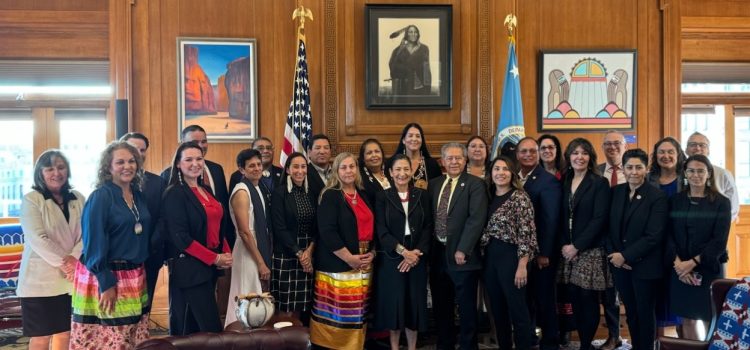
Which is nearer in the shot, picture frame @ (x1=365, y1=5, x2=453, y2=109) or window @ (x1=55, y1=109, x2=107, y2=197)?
picture frame @ (x1=365, y1=5, x2=453, y2=109)

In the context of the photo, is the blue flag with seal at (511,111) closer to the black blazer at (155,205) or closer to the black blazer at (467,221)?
the black blazer at (467,221)

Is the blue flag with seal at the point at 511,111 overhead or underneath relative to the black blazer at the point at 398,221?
overhead

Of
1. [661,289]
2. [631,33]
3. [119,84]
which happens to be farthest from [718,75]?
[119,84]

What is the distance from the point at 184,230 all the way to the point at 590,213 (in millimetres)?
2614

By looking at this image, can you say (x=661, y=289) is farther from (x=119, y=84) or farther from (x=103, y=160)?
(x=119, y=84)

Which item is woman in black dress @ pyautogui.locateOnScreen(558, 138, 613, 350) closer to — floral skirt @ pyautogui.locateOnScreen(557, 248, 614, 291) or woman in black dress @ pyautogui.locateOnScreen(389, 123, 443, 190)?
floral skirt @ pyautogui.locateOnScreen(557, 248, 614, 291)

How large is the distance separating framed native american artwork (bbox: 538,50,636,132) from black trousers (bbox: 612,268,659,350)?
7.29ft

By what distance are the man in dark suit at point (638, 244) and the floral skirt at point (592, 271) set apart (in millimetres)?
73

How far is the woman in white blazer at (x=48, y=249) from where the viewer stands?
339cm

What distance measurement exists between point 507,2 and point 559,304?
9.70ft

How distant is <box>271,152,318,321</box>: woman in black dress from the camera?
3961 millimetres

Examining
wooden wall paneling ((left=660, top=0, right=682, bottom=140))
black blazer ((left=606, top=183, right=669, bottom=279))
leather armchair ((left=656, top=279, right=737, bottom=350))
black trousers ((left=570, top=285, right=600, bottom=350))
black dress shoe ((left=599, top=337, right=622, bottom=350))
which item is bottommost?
black dress shoe ((left=599, top=337, right=622, bottom=350))

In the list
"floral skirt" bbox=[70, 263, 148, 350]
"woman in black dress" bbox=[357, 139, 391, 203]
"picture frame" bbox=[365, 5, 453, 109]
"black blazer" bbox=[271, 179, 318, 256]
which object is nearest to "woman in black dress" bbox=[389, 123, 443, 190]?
"woman in black dress" bbox=[357, 139, 391, 203]

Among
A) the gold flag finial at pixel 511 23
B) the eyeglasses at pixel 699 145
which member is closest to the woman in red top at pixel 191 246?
the gold flag finial at pixel 511 23
